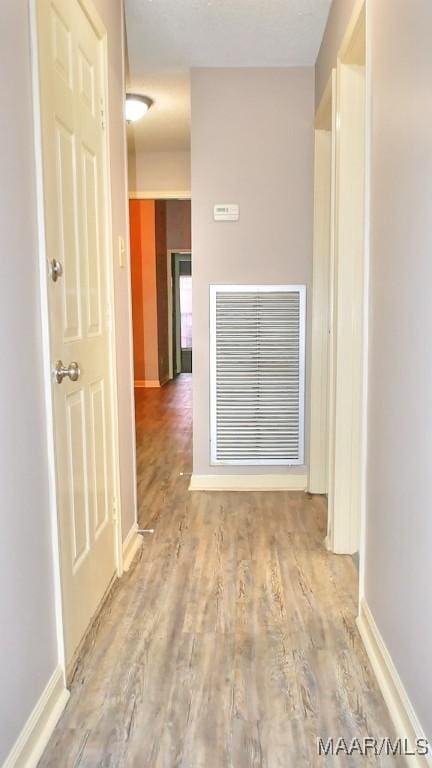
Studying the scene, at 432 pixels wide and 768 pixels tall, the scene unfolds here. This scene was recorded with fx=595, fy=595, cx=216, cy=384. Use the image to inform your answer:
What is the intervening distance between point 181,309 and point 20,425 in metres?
9.08

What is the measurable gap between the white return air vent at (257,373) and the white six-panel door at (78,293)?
1.34m

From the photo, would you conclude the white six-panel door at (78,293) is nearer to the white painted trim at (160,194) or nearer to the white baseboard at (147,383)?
the white painted trim at (160,194)

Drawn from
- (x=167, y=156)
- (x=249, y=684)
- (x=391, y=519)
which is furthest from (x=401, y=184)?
(x=167, y=156)

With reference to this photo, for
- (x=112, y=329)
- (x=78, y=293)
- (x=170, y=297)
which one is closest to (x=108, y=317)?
(x=112, y=329)

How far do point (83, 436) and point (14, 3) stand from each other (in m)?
1.24

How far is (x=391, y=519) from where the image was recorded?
5.48 ft

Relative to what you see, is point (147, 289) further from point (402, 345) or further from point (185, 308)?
point (402, 345)

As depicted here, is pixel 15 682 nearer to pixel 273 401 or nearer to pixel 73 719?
pixel 73 719

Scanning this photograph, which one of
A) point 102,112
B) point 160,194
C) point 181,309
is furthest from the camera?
point 181,309

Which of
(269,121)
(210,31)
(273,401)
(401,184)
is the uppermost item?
(210,31)

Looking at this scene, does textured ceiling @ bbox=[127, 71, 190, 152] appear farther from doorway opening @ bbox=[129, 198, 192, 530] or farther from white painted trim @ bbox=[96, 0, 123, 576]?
doorway opening @ bbox=[129, 198, 192, 530]

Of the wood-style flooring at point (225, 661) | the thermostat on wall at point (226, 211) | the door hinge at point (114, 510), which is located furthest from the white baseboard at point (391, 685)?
the thermostat on wall at point (226, 211)

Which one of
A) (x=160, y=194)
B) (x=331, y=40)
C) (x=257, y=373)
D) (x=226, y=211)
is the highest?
(x=331, y=40)

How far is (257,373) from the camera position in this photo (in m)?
3.66
